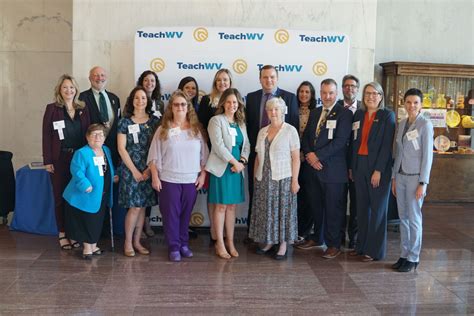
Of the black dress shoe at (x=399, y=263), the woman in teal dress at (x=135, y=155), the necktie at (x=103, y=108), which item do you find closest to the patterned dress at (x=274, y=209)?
the black dress shoe at (x=399, y=263)

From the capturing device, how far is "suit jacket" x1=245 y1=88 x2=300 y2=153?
14.9ft

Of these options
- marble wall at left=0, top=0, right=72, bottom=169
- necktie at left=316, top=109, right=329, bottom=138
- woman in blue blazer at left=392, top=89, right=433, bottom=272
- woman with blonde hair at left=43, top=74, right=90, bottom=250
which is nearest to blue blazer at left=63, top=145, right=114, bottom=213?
woman with blonde hair at left=43, top=74, right=90, bottom=250

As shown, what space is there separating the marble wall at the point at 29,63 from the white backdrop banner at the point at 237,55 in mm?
2421

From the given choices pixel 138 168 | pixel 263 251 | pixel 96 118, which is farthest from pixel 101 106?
pixel 263 251

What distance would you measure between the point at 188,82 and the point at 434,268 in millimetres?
Result: 2811

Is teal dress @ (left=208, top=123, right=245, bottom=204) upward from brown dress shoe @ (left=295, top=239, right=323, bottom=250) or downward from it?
upward

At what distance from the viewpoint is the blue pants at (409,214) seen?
3.90 meters

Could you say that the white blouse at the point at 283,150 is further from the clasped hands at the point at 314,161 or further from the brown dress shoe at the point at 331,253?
the brown dress shoe at the point at 331,253

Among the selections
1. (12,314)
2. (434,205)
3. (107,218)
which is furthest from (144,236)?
(434,205)

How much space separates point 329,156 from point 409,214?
0.83 metres

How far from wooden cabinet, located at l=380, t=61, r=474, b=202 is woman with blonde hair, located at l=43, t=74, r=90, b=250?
4.47m

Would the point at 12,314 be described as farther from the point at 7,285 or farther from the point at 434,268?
the point at 434,268

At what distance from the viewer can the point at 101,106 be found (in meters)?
4.71

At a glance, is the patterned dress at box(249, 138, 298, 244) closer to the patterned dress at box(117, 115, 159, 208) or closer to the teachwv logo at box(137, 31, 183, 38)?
the patterned dress at box(117, 115, 159, 208)
